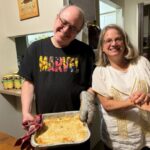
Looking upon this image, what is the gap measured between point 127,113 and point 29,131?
553mm

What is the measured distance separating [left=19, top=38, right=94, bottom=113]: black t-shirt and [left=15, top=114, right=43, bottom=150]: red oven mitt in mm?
198

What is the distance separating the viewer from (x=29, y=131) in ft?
3.35

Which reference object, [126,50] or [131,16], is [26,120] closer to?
[126,50]

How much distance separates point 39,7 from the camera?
1842 millimetres

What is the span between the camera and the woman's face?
1202 mm

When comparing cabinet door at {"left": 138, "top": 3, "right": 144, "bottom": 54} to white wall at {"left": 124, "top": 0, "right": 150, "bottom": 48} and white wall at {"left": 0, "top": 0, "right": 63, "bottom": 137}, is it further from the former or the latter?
white wall at {"left": 0, "top": 0, "right": 63, "bottom": 137}

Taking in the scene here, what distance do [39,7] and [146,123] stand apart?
1.34 metres

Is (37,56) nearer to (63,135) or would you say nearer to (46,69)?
(46,69)

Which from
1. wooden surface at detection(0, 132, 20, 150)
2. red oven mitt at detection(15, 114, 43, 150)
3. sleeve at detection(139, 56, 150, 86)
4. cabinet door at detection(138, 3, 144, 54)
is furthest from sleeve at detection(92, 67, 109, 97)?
cabinet door at detection(138, 3, 144, 54)

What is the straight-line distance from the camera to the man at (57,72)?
1226 mm

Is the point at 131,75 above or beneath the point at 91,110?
above

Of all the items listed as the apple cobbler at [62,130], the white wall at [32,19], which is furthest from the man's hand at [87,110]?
the white wall at [32,19]

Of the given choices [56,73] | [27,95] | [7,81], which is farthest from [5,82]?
[56,73]

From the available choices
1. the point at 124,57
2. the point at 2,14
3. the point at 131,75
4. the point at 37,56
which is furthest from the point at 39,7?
the point at 131,75
